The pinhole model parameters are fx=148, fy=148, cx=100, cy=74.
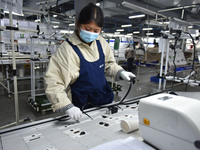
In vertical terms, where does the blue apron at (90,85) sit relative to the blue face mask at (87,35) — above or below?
below

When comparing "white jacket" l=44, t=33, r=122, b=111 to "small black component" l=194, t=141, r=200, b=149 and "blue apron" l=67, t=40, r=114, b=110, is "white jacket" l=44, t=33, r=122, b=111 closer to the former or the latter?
"blue apron" l=67, t=40, r=114, b=110

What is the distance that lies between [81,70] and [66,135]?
1.56 ft

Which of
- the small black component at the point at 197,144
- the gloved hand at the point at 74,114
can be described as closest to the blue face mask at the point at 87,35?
the gloved hand at the point at 74,114

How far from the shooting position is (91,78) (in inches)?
44.4

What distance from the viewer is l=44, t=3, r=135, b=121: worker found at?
92 centimetres

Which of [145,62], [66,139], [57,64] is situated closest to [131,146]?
[66,139]

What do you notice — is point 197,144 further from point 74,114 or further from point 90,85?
point 90,85

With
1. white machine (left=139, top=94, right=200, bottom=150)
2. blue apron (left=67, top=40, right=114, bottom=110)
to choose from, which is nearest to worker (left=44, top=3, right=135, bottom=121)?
blue apron (left=67, top=40, right=114, bottom=110)

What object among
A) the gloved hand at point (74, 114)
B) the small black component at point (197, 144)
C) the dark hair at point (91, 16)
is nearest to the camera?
the small black component at point (197, 144)

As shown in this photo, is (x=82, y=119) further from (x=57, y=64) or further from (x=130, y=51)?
(x=130, y=51)

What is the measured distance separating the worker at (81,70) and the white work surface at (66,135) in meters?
0.08

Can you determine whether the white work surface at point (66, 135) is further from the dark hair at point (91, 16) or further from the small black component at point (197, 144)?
the dark hair at point (91, 16)

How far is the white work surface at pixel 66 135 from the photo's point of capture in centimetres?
67

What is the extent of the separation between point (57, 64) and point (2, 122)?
7.26 ft
